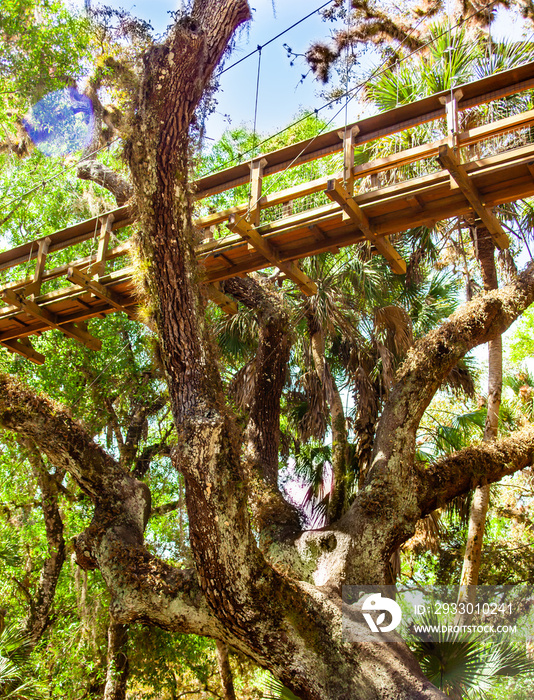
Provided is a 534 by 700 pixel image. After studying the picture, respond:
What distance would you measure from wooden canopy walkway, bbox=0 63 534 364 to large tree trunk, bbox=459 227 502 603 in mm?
1295

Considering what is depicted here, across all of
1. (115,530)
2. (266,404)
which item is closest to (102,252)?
(266,404)

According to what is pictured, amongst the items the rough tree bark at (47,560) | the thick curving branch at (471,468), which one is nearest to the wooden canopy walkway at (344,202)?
the thick curving branch at (471,468)

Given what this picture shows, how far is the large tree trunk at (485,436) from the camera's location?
23.6 ft

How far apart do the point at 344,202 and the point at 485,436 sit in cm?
385

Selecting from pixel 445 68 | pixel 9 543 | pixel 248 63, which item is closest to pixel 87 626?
pixel 9 543

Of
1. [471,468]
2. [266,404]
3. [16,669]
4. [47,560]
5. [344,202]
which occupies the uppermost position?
[344,202]

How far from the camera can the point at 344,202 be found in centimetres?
514

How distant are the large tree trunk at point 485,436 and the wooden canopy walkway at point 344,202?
129 centimetres

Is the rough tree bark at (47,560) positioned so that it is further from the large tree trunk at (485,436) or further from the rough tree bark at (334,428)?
the large tree trunk at (485,436)

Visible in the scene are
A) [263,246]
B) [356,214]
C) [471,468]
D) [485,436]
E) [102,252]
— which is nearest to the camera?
[356,214]

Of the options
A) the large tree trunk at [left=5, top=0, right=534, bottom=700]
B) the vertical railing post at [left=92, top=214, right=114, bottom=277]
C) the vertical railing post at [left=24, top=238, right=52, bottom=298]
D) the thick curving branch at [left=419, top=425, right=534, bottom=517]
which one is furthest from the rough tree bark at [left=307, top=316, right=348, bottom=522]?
the vertical railing post at [left=24, top=238, right=52, bottom=298]

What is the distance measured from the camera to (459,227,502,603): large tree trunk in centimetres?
721

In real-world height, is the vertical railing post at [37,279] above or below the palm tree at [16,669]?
above

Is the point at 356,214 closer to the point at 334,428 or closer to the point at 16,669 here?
the point at 334,428
